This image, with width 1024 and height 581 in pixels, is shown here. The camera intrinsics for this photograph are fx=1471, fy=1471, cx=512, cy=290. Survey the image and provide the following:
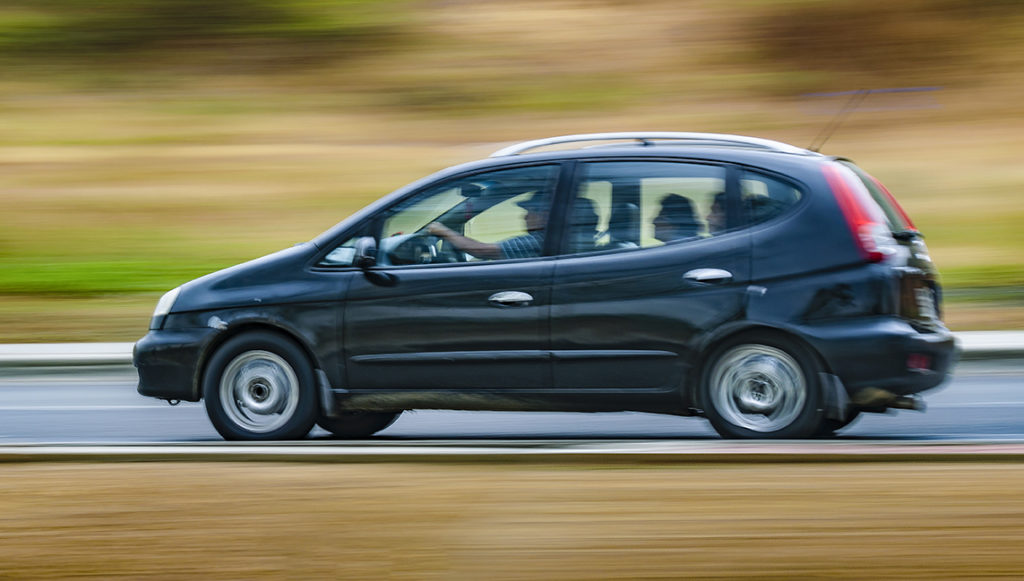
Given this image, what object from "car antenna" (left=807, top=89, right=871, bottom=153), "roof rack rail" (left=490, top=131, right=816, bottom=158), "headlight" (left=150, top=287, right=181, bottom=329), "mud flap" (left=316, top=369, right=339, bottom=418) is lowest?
"mud flap" (left=316, top=369, right=339, bottom=418)

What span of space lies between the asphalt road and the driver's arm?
3.84 ft

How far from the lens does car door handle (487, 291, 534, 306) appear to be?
701 centimetres

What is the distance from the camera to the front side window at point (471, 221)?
7145mm

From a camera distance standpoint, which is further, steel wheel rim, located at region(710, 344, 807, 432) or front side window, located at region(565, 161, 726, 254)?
front side window, located at region(565, 161, 726, 254)

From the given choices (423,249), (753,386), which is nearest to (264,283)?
(423,249)

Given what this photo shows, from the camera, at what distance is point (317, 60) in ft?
82.7

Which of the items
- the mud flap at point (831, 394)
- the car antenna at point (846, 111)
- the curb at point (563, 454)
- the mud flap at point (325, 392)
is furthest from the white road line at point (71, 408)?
the car antenna at point (846, 111)

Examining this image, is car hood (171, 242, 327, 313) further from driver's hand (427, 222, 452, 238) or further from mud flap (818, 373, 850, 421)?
mud flap (818, 373, 850, 421)

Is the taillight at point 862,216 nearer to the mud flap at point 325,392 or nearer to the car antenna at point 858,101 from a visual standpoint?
the mud flap at point 325,392

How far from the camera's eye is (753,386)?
6.85m

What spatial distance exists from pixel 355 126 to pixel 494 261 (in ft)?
51.0

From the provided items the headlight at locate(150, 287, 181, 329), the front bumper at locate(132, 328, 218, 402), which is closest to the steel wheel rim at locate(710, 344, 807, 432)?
the front bumper at locate(132, 328, 218, 402)

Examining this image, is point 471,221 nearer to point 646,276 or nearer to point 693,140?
point 646,276

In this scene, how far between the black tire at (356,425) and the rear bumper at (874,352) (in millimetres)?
2411
